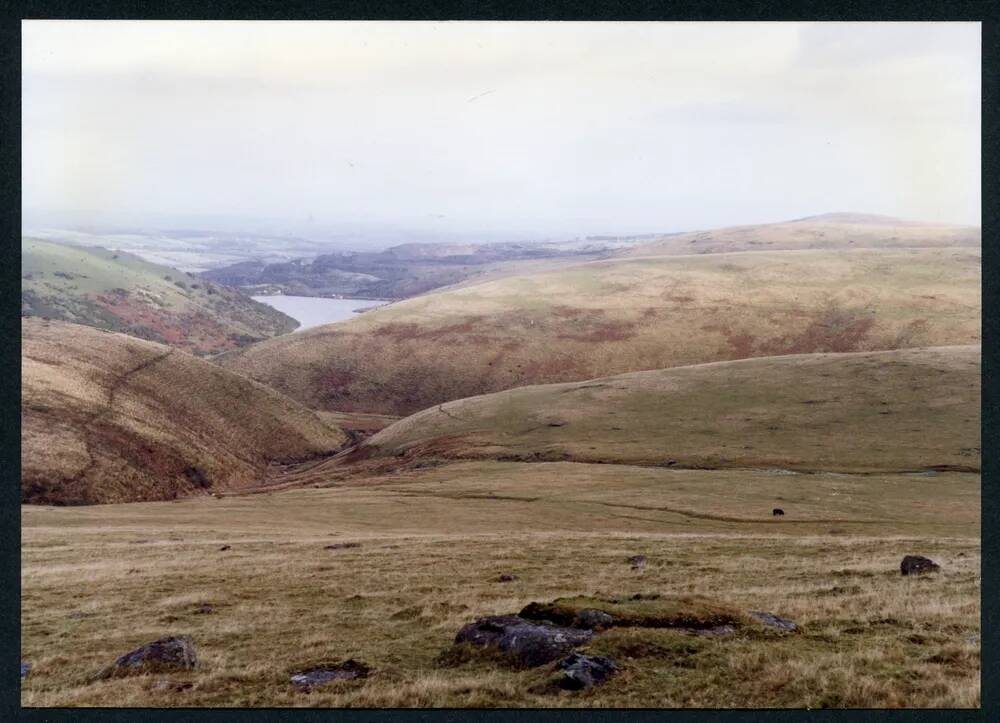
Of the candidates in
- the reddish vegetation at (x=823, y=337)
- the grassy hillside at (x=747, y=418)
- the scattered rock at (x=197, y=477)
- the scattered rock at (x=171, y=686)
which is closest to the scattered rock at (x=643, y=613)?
the scattered rock at (x=171, y=686)

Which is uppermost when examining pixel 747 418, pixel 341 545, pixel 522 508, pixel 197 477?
pixel 341 545

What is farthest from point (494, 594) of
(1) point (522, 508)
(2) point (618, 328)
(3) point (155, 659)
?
(2) point (618, 328)

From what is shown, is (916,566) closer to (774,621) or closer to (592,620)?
(774,621)

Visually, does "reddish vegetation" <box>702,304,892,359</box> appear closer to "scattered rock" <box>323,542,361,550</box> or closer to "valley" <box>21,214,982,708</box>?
"valley" <box>21,214,982,708</box>

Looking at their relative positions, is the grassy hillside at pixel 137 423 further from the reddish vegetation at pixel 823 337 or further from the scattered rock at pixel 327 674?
the reddish vegetation at pixel 823 337

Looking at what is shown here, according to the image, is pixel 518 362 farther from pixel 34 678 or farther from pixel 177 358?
pixel 34 678
